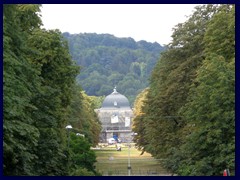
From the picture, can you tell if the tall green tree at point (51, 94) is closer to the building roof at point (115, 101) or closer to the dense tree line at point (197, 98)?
the dense tree line at point (197, 98)

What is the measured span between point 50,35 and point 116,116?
274 feet

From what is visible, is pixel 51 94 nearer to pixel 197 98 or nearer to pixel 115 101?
pixel 197 98

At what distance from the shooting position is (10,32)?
83.7ft

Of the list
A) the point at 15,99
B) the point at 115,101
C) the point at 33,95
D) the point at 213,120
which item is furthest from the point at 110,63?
the point at 15,99

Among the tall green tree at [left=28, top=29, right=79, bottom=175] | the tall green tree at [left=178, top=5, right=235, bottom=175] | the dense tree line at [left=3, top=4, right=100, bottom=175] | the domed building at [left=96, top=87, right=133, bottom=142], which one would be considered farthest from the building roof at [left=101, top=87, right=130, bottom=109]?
the tall green tree at [left=178, top=5, right=235, bottom=175]

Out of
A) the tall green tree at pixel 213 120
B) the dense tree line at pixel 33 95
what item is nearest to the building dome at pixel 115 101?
the dense tree line at pixel 33 95

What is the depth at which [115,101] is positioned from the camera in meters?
121

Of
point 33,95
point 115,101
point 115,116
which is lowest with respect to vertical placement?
point 33,95

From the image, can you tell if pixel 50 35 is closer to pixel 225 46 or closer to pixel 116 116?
pixel 225 46

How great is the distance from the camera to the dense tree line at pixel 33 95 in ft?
80.8

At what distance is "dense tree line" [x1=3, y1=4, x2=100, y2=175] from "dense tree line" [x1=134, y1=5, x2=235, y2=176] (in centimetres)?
520

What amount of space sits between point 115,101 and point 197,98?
282ft

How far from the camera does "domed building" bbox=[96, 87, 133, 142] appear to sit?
366 feet

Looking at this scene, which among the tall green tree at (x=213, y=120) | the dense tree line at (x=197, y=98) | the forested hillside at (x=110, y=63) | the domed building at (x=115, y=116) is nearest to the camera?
the tall green tree at (x=213, y=120)
